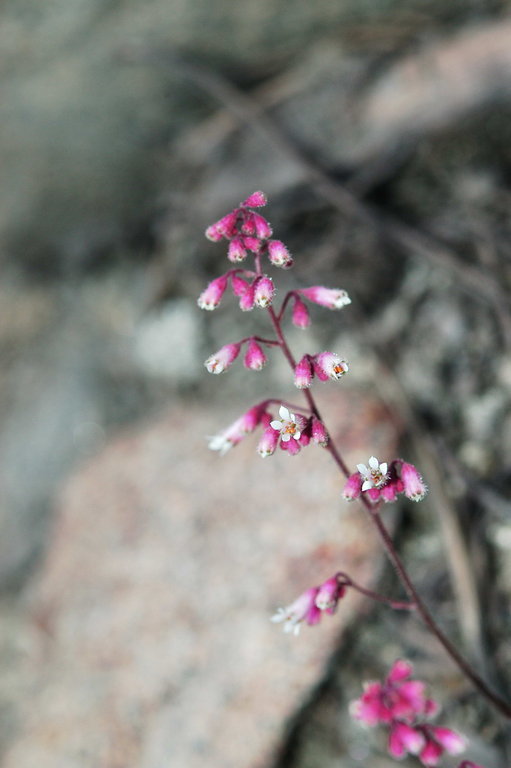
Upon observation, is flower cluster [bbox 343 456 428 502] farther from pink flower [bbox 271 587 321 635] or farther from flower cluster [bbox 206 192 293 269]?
flower cluster [bbox 206 192 293 269]

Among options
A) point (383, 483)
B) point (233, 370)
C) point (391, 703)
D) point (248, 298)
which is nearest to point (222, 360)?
point (248, 298)

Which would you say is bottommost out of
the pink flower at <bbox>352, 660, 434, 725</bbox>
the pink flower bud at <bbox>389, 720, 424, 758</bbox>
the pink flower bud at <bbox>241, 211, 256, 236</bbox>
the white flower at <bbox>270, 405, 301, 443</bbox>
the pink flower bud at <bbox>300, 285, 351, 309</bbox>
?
the pink flower bud at <bbox>389, 720, 424, 758</bbox>

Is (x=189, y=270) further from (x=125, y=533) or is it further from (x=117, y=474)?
(x=125, y=533)

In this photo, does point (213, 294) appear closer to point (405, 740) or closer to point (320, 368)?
point (320, 368)

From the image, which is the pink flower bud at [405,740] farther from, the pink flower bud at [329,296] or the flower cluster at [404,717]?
the pink flower bud at [329,296]

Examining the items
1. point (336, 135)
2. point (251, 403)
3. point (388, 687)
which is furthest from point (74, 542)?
point (336, 135)

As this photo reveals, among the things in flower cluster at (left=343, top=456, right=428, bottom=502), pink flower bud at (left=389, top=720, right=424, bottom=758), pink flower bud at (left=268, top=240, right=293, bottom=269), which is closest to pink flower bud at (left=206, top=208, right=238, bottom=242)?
pink flower bud at (left=268, top=240, right=293, bottom=269)
